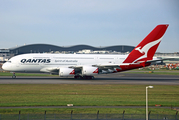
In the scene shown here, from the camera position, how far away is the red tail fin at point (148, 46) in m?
52.2

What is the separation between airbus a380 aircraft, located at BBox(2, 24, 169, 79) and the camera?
5122 cm

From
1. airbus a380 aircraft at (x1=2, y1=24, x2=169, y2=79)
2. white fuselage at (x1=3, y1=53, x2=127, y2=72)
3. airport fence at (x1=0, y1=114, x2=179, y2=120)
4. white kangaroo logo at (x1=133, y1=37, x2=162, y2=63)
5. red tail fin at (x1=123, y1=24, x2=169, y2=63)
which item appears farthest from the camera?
white kangaroo logo at (x1=133, y1=37, x2=162, y2=63)

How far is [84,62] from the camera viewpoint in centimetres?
5450

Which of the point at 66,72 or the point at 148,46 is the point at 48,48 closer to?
the point at 66,72

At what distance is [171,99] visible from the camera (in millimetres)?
29422

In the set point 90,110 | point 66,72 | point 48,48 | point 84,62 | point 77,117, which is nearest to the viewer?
point 77,117

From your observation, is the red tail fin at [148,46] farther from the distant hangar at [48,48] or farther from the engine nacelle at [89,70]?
the distant hangar at [48,48]

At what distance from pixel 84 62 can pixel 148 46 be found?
16.0 meters

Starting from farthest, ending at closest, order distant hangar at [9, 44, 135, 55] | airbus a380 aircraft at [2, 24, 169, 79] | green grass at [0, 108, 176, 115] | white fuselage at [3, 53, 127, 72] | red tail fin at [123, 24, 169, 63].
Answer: distant hangar at [9, 44, 135, 55] < red tail fin at [123, 24, 169, 63] < white fuselage at [3, 53, 127, 72] < airbus a380 aircraft at [2, 24, 169, 79] < green grass at [0, 108, 176, 115]

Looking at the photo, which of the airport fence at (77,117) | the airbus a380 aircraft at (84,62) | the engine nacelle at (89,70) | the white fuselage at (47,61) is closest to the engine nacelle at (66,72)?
the airbus a380 aircraft at (84,62)

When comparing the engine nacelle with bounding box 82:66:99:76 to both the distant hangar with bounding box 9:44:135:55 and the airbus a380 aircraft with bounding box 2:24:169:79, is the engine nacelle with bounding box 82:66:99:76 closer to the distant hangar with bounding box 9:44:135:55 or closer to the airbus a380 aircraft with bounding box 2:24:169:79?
the airbus a380 aircraft with bounding box 2:24:169:79

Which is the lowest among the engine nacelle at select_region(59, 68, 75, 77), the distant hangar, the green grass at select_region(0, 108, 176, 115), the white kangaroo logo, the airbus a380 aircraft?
the green grass at select_region(0, 108, 176, 115)

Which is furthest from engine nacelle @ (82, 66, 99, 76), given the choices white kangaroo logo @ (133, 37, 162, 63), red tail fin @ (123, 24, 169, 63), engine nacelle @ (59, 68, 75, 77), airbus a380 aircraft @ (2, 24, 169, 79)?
white kangaroo logo @ (133, 37, 162, 63)

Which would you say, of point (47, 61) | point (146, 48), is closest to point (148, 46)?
point (146, 48)
